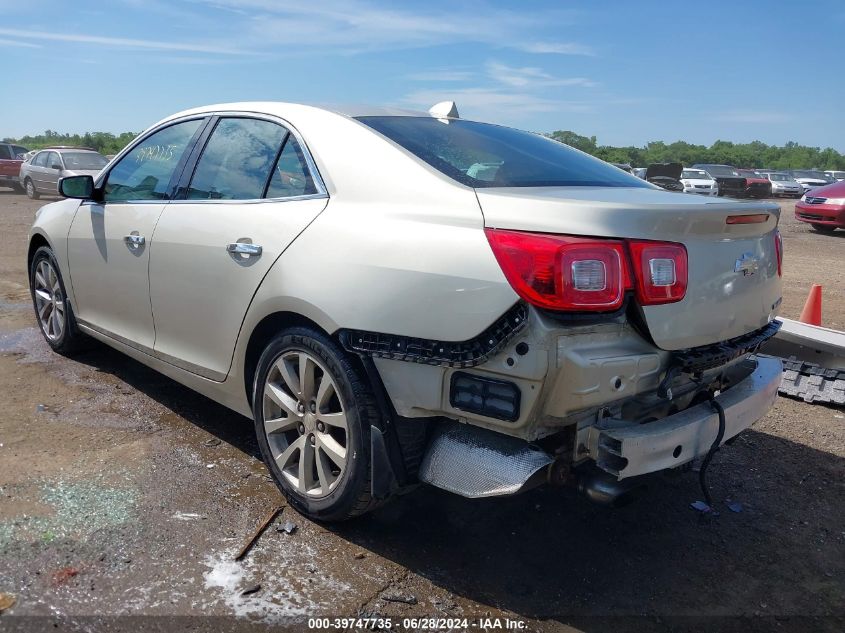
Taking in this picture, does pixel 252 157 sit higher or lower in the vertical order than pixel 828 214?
higher

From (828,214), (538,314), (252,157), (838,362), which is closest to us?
(538,314)

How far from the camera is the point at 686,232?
8.40 feet

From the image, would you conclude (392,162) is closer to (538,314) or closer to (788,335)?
(538,314)

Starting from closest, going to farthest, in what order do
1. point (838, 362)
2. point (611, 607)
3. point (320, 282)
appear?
point (611, 607)
point (320, 282)
point (838, 362)

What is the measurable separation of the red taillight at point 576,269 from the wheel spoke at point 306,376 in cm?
99

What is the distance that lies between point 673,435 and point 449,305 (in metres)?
0.93

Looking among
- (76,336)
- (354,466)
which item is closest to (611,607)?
(354,466)

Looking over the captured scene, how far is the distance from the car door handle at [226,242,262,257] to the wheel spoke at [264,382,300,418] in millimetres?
572

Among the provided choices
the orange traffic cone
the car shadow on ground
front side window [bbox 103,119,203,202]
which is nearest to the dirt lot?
the car shadow on ground

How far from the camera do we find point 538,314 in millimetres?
2354

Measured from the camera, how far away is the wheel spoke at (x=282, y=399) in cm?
315

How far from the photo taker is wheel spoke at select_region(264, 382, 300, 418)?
3154 millimetres

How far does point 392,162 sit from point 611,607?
1.87 meters

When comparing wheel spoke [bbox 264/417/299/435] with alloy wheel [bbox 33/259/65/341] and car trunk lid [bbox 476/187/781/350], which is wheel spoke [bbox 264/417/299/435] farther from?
alloy wheel [bbox 33/259/65/341]
